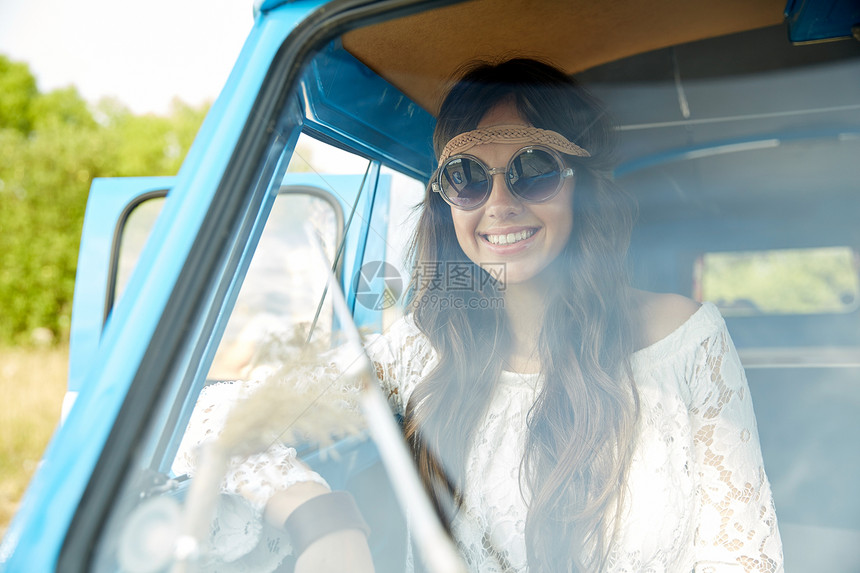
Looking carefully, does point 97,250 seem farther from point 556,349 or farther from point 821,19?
point 821,19

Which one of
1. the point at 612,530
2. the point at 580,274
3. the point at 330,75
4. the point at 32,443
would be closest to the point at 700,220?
the point at 580,274

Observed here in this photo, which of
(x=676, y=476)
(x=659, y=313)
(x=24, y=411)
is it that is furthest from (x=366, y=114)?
(x=24, y=411)

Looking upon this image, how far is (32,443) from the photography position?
7.29 metres

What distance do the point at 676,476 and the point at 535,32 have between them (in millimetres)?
1157

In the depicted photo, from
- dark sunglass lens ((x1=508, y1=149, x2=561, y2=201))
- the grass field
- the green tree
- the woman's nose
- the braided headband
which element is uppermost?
the green tree

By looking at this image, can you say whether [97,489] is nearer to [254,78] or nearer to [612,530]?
[254,78]

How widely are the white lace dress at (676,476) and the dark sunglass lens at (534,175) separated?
436 mm

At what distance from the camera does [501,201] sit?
4.43 feet

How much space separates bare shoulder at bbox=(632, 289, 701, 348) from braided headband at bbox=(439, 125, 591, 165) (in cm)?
41

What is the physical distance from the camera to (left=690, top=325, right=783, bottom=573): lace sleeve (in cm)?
124

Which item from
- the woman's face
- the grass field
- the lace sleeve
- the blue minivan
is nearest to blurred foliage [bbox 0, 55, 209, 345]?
the grass field

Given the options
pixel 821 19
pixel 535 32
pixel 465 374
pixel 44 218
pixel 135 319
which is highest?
pixel 44 218

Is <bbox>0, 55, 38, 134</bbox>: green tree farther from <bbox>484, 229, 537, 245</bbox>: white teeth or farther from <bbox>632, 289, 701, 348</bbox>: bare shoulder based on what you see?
<bbox>632, 289, 701, 348</bbox>: bare shoulder

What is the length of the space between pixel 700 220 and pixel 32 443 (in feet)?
25.0
